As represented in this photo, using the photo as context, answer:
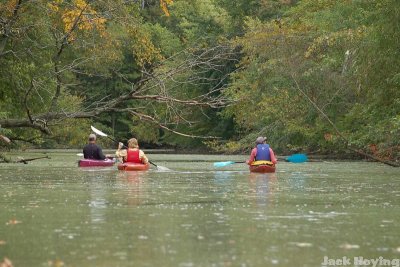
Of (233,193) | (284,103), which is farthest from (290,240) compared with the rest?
(284,103)

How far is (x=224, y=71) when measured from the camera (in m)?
62.2

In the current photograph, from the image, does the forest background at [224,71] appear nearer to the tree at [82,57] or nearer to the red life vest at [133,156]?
the tree at [82,57]

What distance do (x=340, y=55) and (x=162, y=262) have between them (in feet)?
121

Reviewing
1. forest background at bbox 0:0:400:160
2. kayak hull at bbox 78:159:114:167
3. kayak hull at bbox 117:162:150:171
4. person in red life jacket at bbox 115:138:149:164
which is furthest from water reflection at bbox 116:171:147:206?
kayak hull at bbox 78:159:114:167

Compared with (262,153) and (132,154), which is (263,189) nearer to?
(262,153)

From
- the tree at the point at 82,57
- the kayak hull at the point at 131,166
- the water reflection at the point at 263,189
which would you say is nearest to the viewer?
the water reflection at the point at 263,189

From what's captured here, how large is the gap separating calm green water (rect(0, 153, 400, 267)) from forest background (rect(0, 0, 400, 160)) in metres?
6.89

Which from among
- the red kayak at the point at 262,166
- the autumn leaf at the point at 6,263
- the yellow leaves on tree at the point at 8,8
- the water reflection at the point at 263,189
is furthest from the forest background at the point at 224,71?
the autumn leaf at the point at 6,263

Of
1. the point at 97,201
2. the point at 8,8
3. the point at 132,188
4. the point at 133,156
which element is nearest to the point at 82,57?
the point at 8,8

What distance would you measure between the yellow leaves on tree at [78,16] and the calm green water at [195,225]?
6523mm

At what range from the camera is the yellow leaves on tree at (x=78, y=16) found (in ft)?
84.2

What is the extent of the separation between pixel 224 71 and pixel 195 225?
50.6 m

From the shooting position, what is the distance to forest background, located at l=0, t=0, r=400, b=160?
26.7 meters

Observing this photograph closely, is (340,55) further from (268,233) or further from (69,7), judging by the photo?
(268,233)
